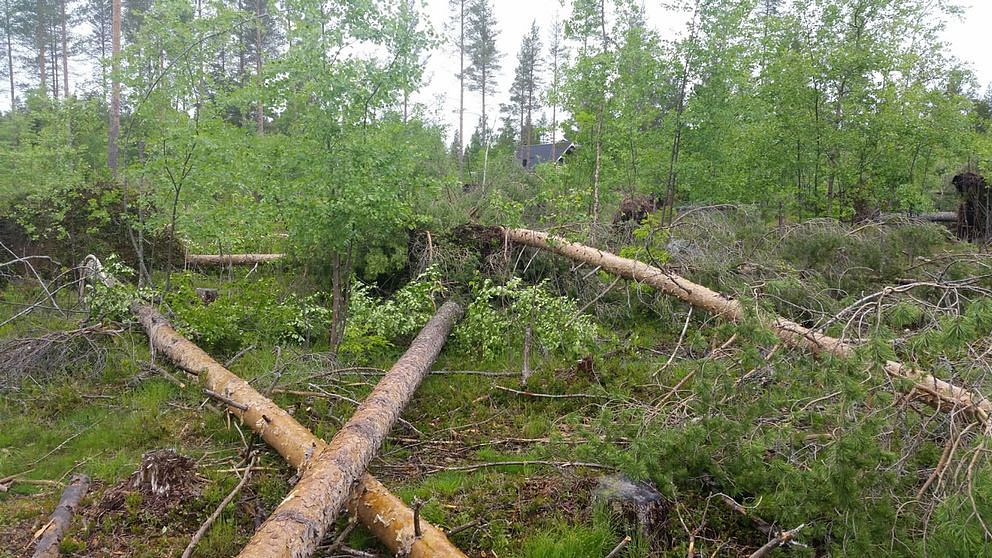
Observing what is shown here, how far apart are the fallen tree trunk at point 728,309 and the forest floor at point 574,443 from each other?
10cm

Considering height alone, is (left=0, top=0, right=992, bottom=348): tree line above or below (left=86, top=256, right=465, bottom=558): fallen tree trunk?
above

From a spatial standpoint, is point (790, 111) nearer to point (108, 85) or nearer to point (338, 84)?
point (338, 84)

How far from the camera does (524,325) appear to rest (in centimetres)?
583

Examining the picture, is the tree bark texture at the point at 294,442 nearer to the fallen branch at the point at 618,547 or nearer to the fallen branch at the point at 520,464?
the fallen branch at the point at 520,464

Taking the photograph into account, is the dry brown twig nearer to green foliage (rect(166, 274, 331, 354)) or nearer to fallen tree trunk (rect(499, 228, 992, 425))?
green foliage (rect(166, 274, 331, 354))

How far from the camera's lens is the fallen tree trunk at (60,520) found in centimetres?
280

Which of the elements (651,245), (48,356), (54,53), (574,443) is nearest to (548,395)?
(574,443)

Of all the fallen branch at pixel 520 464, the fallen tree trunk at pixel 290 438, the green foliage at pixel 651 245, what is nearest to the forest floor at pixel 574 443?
the fallen branch at pixel 520 464

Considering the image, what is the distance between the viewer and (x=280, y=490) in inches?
138

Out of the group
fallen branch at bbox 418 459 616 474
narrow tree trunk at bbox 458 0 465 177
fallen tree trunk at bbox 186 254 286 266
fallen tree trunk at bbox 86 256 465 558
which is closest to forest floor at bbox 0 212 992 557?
fallen branch at bbox 418 459 616 474

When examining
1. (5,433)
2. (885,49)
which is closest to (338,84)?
(5,433)

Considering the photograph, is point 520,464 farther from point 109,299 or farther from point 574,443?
point 109,299

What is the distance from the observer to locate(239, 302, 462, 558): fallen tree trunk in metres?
2.50

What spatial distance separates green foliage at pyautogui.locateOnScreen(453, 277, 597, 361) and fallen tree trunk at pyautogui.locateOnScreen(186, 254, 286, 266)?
4.93 metres
